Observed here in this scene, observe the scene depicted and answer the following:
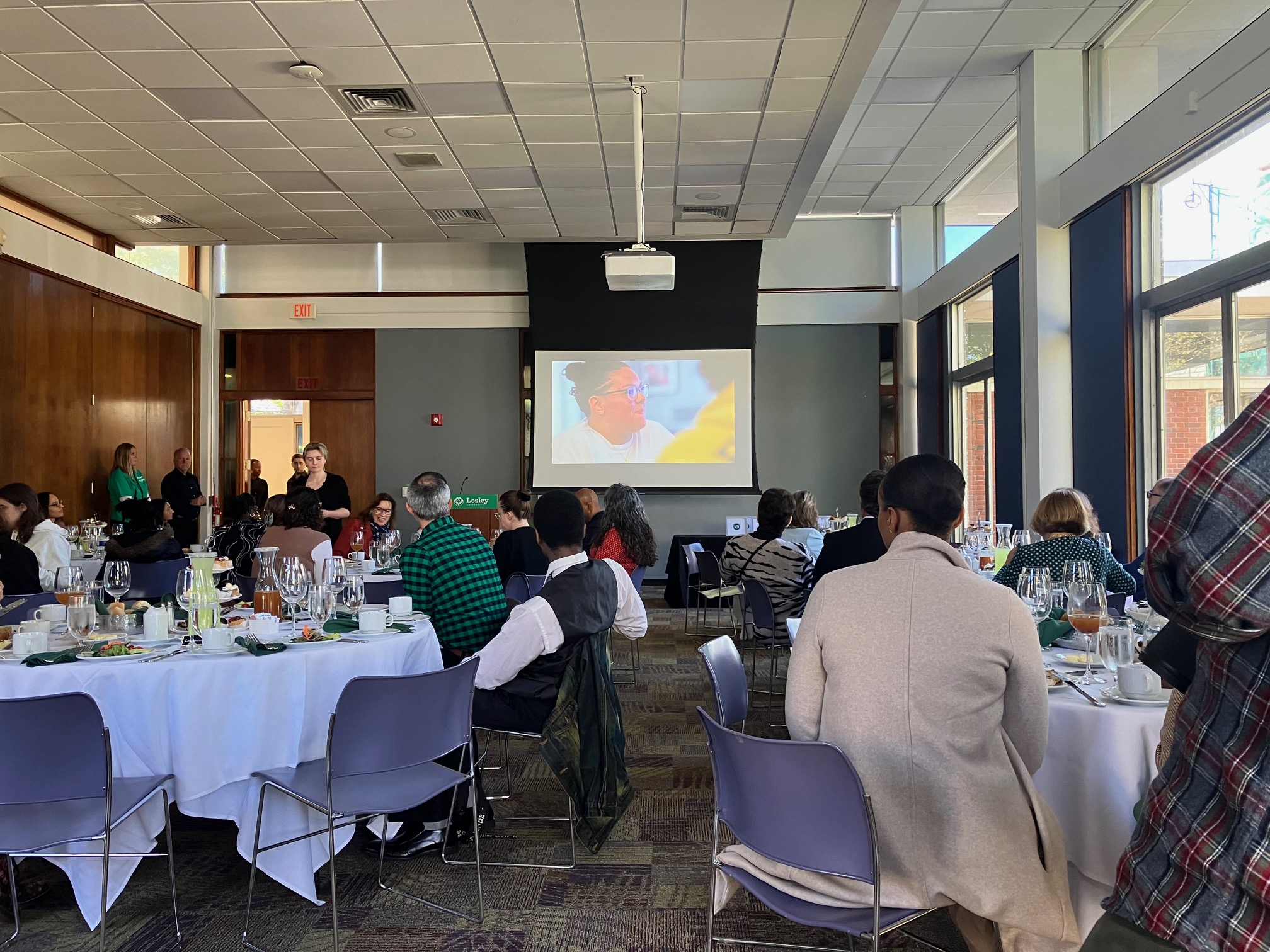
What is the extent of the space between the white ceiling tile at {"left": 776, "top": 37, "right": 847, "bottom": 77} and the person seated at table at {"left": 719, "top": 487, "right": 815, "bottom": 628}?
2466mm

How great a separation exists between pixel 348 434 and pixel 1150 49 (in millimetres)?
8502

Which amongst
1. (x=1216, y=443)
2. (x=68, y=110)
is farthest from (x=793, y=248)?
(x=1216, y=443)

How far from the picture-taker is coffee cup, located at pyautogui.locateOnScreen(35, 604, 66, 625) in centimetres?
320

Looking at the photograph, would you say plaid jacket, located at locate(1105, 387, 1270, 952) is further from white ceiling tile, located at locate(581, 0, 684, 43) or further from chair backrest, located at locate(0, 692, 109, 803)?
white ceiling tile, located at locate(581, 0, 684, 43)

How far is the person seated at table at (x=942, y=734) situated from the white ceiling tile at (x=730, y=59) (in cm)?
407

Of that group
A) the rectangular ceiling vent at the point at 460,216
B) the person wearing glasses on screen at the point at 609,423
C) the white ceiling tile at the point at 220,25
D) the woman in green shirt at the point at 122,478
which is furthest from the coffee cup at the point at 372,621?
the person wearing glasses on screen at the point at 609,423

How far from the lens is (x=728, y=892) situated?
2088mm

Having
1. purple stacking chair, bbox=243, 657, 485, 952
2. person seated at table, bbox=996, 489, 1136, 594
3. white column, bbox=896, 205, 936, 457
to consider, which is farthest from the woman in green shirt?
white column, bbox=896, 205, 936, 457

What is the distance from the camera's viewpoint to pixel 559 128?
20.8ft

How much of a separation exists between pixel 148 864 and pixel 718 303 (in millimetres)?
8251

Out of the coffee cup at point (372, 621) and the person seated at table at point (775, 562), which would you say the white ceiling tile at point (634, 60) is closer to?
the person seated at table at point (775, 562)

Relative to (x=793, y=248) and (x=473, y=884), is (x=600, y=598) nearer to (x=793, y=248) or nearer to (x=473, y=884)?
(x=473, y=884)

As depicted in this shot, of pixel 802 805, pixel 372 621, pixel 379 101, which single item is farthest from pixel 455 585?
pixel 379 101

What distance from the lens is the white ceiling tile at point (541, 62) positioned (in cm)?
519
